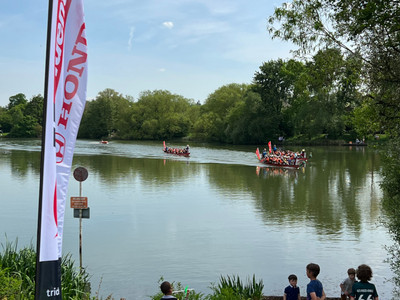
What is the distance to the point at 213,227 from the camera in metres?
21.2

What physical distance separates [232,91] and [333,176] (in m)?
65.4

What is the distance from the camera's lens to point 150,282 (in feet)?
45.2

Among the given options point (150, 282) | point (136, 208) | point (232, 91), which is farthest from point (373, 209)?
point (232, 91)

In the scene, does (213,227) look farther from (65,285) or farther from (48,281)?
(48,281)

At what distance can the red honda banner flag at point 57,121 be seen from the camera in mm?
5430

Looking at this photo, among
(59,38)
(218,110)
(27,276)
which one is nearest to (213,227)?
(27,276)

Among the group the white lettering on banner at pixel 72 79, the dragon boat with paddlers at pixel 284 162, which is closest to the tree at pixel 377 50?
the white lettering on banner at pixel 72 79

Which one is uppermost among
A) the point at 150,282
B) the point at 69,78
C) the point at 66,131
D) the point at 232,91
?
the point at 232,91

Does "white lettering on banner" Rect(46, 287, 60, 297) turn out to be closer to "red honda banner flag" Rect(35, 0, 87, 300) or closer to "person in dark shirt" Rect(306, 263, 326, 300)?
"red honda banner flag" Rect(35, 0, 87, 300)

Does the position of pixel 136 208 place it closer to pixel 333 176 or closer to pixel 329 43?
pixel 329 43

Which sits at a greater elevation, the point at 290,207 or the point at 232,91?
the point at 232,91

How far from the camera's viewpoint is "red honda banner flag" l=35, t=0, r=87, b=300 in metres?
5.43

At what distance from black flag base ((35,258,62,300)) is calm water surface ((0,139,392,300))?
294 inches

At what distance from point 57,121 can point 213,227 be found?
16028 mm
